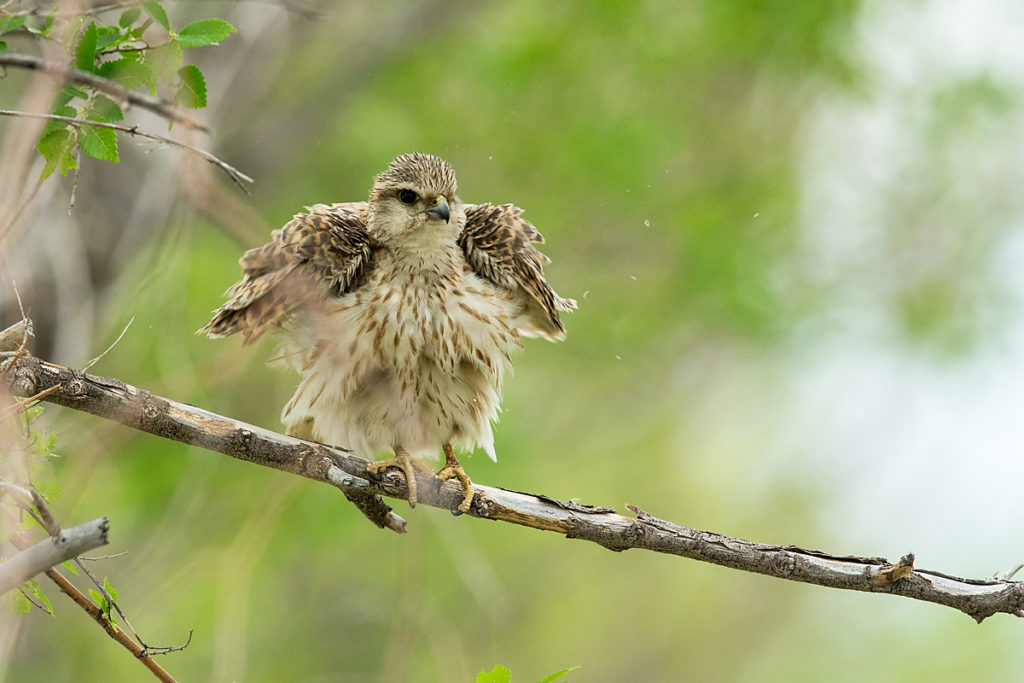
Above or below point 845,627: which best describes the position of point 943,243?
above

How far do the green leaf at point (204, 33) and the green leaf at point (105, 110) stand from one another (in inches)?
9.2

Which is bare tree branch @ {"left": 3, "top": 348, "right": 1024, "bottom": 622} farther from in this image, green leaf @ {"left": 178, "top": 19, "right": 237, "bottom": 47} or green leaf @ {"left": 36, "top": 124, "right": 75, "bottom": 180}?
green leaf @ {"left": 178, "top": 19, "right": 237, "bottom": 47}

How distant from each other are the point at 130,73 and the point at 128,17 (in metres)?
0.18

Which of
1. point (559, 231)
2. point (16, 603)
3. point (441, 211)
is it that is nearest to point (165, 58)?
point (16, 603)

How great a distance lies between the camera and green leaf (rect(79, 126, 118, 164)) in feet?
8.10

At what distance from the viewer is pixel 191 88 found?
260 cm

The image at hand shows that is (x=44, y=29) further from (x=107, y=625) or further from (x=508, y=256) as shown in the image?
(x=508, y=256)

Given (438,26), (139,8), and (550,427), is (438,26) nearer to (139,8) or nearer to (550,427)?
(550,427)

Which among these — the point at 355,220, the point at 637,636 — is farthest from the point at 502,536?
the point at 355,220

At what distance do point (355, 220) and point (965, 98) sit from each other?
7397 millimetres

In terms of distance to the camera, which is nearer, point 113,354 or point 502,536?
point 113,354

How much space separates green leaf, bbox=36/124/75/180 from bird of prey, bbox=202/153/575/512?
1.24 meters

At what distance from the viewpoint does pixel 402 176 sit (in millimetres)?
4008

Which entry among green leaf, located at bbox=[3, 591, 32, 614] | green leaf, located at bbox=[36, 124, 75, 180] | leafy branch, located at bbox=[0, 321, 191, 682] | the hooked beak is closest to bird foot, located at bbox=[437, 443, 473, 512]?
the hooked beak
